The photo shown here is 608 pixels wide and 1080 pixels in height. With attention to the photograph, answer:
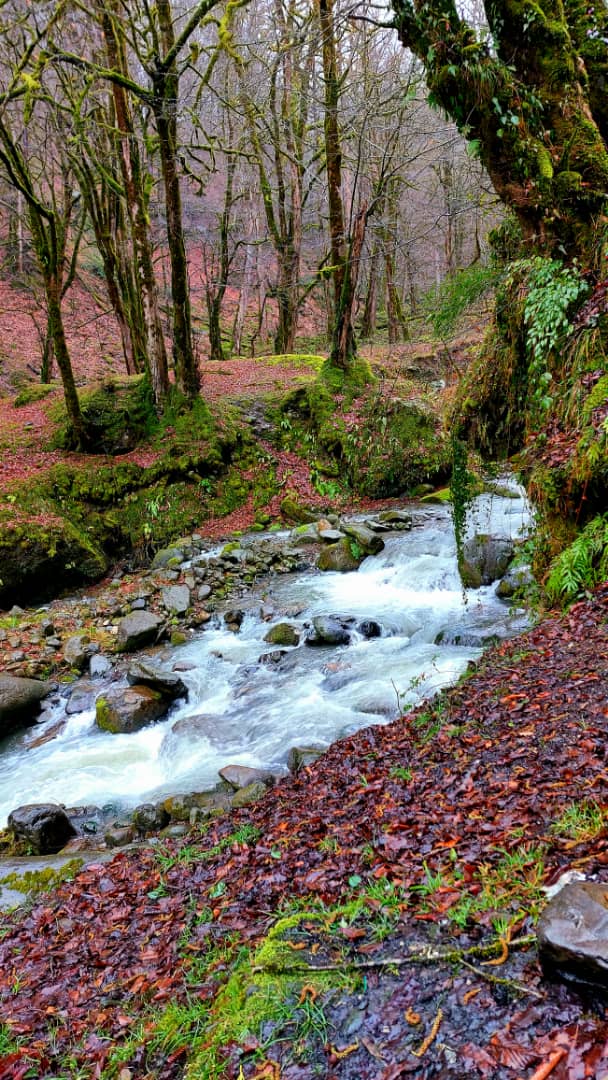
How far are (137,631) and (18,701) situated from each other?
2100mm

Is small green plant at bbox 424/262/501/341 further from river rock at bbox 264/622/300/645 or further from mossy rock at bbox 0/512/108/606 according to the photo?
mossy rock at bbox 0/512/108/606

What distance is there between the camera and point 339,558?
11.8 m

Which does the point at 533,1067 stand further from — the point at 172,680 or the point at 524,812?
the point at 172,680

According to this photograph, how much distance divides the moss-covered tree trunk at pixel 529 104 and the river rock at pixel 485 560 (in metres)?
4.87

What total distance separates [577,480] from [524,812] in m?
3.48

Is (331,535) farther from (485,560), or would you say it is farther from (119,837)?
(119,837)

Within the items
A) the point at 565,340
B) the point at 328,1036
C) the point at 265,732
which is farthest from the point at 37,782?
the point at 565,340

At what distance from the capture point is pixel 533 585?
6.10 m

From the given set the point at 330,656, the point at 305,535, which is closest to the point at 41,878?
the point at 330,656

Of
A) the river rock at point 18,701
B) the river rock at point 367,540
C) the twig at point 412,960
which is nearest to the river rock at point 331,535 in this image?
the river rock at point 367,540

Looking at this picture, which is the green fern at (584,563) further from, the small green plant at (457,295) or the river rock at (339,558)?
the river rock at (339,558)

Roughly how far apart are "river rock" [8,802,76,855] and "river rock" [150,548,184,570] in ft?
21.4

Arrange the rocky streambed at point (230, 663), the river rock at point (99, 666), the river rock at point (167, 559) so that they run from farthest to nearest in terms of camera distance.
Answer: the river rock at point (167, 559) → the river rock at point (99, 666) → the rocky streambed at point (230, 663)

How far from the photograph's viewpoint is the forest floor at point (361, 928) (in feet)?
6.19
